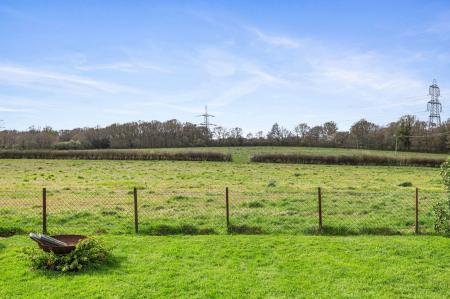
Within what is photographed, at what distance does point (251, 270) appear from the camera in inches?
348

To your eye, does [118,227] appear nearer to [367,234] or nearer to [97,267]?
[97,267]

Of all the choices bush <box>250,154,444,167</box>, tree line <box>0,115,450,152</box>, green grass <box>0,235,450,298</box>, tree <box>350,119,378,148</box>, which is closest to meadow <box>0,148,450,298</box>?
green grass <box>0,235,450,298</box>

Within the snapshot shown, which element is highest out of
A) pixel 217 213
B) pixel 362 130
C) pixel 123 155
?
pixel 362 130

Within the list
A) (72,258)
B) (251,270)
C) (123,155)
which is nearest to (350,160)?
(123,155)

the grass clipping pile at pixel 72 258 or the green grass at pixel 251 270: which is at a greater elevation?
the grass clipping pile at pixel 72 258

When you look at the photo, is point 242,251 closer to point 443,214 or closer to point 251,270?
point 251,270

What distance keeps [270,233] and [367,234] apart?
113 inches

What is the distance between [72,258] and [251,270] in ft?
12.5

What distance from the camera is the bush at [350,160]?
5609cm

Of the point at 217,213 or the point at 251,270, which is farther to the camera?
the point at 217,213

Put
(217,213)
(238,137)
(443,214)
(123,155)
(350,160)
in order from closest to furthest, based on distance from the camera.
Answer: (443,214) < (217,213) < (350,160) < (123,155) < (238,137)

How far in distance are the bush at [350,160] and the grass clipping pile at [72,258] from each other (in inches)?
1942

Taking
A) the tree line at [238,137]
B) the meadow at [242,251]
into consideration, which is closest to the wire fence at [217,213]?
the meadow at [242,251]

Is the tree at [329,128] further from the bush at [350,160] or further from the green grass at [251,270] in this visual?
the green grass at [251,270]
